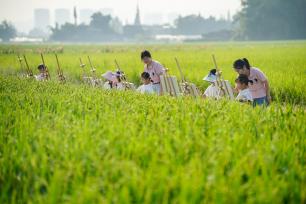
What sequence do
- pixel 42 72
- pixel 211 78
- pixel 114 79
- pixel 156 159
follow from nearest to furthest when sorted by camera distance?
pixel 156 159
pixel 211 78
pixel 114 79
pixel 42 72

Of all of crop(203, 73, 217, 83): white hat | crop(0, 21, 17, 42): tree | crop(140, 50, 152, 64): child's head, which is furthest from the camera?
crop(0, 21, 17, 42): tree

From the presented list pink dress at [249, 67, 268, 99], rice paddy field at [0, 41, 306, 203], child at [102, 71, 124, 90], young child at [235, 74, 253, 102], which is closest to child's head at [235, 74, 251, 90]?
young child at [235, 74, 253, 102]

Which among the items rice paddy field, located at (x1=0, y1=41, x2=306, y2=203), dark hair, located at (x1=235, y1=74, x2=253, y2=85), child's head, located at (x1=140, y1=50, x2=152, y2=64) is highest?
child's head, located at (x1=140, y1=50, x2=152, y2=64)

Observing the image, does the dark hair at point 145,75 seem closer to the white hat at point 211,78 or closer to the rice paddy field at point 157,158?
the white hat at point 211,78

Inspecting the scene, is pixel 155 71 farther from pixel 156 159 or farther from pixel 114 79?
pixel 156 159

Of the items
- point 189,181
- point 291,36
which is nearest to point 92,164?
point 189,181

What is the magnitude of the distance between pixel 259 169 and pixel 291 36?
190ft

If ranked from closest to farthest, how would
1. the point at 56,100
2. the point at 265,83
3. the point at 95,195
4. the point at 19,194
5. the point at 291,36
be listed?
the point at 95,195 → the point at 19,194 → the point at 56,100 → the point at 265,83 → the point at 291,36

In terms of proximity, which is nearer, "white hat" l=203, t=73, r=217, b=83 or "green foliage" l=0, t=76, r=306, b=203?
"green foliage" l=0, t=76, r=306, b=203

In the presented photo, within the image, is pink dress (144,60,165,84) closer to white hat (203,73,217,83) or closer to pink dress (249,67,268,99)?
white hat (203,73,217,83)

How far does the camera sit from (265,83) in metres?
6.57

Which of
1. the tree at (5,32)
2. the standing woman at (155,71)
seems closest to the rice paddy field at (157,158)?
the standing woman at (155,71)

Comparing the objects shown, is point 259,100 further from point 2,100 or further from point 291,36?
point 291,36

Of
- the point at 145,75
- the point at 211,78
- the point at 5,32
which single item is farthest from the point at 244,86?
the point at 5,32
